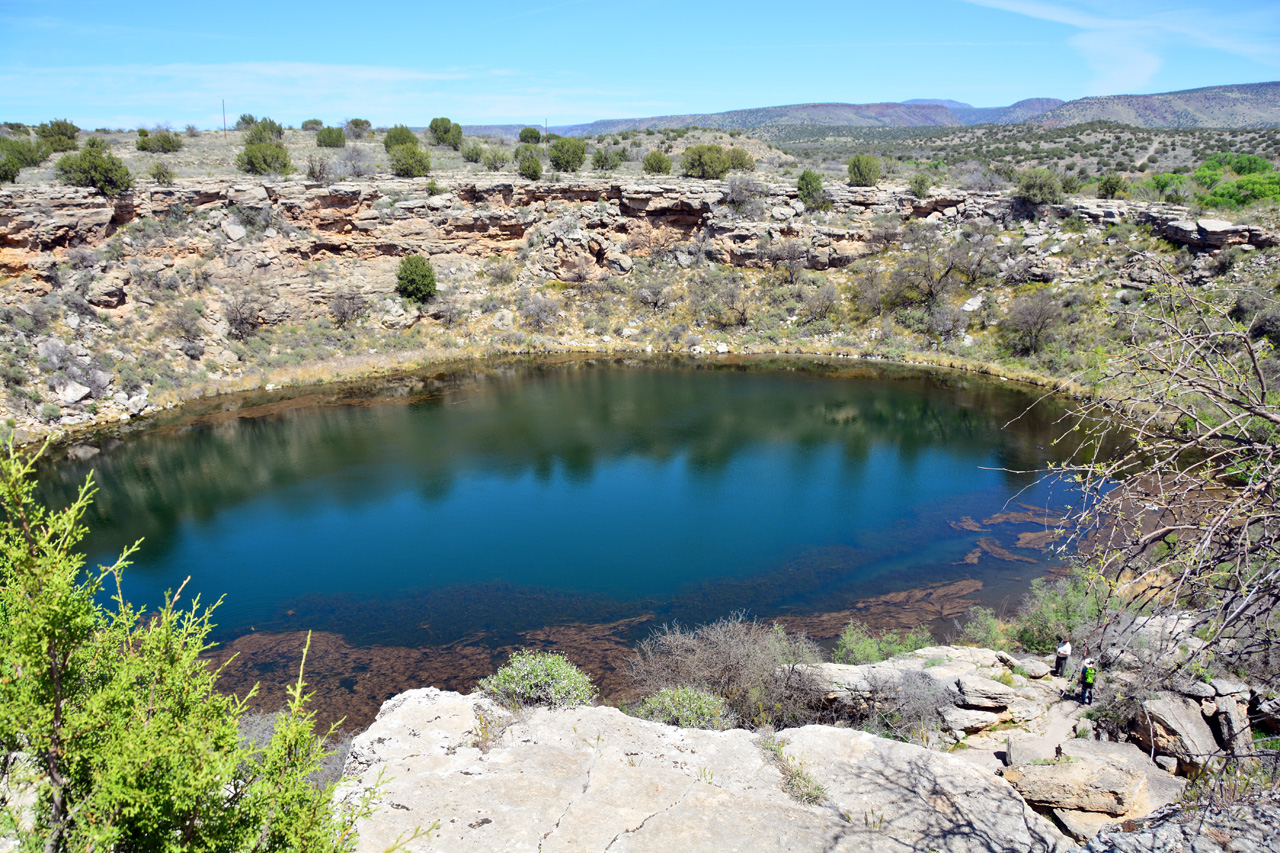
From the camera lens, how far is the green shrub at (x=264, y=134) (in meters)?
40.8

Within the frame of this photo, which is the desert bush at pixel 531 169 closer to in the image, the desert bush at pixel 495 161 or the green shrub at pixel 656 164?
the desert bush at pixel 495 161

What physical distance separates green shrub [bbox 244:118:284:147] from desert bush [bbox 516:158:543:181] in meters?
14.4

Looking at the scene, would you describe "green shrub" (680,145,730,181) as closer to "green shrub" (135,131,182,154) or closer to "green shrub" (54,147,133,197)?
"green shrub" (54,147,133,197)

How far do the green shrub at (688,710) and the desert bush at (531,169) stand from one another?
121 ft

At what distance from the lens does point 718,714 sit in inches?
342

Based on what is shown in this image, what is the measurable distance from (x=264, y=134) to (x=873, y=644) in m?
46.8

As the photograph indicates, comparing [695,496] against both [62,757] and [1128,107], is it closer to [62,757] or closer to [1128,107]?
[62,757]

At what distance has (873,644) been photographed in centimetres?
1134

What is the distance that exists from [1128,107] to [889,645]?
12137cm

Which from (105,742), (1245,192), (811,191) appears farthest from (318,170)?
(1245,192)

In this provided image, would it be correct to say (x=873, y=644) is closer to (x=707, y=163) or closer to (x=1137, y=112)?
(x=707, y=163)

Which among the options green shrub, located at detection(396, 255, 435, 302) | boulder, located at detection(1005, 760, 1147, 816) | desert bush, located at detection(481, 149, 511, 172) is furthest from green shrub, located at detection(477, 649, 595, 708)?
desert bush, located at detection(481, 149, 511, 172)

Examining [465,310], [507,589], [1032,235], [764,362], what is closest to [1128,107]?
[1032,235]

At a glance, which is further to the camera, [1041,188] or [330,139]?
[330,139]
